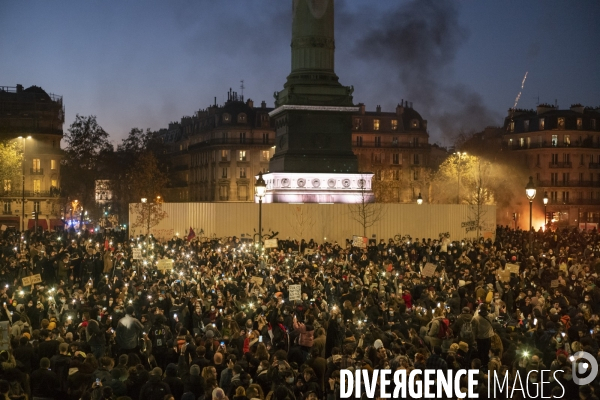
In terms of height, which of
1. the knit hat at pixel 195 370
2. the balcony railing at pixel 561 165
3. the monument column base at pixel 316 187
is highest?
the balcony railing at pixel 561 165

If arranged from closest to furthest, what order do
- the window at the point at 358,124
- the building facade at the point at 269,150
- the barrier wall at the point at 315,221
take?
1. the barrier wall at the point at 315,221
2. the building facade at the point at 269,150
3. the window at the point at 358,124

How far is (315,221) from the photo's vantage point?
50.7m

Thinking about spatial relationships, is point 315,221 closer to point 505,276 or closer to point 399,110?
point 505,276

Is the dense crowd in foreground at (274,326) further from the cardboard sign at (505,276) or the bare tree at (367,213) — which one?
the bare tree at (367,213)

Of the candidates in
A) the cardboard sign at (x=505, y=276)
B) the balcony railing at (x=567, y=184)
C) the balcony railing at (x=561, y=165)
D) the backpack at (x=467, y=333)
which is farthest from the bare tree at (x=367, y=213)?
the balcony railing at (x=561, y=165)

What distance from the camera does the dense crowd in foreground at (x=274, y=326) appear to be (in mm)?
13523

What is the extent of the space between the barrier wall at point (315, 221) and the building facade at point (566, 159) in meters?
42.1

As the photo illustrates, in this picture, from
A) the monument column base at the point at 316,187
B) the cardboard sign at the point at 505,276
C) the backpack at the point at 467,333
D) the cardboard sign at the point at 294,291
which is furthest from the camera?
the monument column base at the point at 316,187

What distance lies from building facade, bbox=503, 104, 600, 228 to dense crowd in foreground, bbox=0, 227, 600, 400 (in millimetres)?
64337

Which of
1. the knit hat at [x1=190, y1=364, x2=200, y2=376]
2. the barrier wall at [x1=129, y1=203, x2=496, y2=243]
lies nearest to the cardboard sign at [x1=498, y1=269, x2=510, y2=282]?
the knit hat at [x1=190, y1=364, x2=200, y2=376]

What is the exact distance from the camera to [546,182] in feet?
307

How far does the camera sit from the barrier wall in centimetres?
5031

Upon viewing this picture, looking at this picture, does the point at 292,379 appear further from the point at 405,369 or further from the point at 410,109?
the point at 410,109

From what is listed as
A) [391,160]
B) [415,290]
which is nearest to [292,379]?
[415,290]
